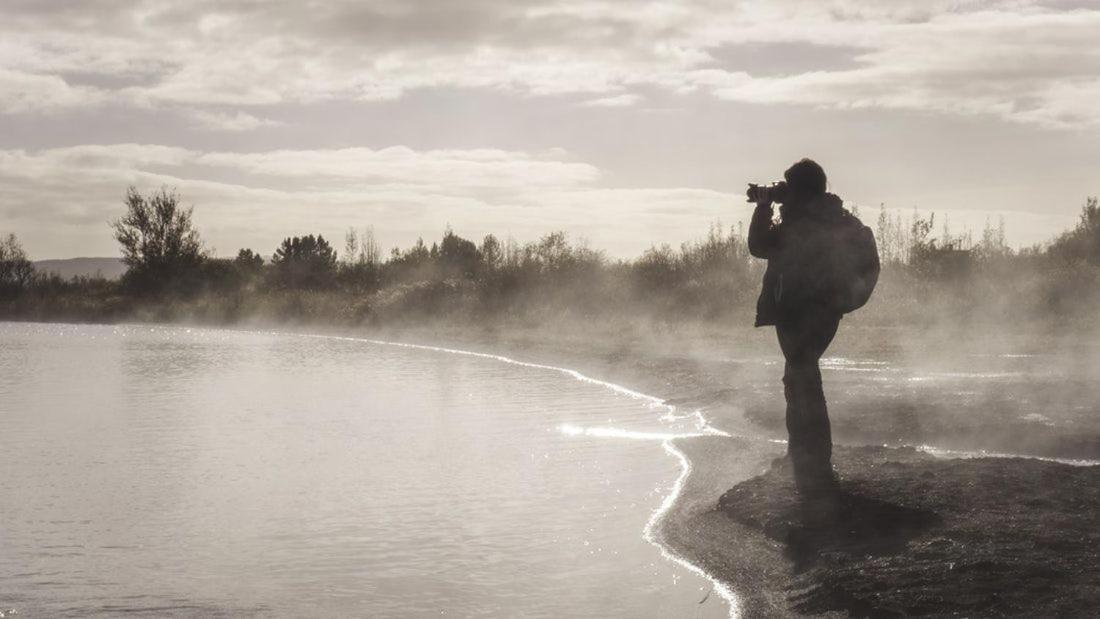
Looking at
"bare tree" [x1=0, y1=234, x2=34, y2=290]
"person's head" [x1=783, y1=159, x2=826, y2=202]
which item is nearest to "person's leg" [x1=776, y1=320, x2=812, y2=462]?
"person's head" [x1=783, y1=159, x2=826, y2=202]

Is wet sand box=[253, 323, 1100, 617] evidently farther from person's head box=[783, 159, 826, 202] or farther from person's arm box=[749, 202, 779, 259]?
person's head box=[783, 159, 826, 202]

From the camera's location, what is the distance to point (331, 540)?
27.4 feet

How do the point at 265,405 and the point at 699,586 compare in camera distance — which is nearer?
the point at 699,586

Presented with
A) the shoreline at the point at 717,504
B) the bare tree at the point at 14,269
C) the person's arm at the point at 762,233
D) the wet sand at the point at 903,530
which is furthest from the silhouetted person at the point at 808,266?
the bare tree at the point at 14,269

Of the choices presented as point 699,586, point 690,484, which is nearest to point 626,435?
point 690,484

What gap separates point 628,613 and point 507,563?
1.33 metres

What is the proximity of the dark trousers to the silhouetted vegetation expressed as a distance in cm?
1855

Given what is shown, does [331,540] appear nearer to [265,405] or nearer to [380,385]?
[265,405]

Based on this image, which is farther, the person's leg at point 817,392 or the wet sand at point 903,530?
the person's leg at point 817,392

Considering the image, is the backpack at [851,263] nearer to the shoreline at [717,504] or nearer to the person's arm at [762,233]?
the person's arm at [762,233]

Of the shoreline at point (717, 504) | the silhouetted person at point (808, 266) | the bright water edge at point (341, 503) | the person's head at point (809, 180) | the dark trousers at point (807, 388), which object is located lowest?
the bright water edge at point (341, 503)

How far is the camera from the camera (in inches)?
303

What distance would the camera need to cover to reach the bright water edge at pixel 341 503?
22.7 ft

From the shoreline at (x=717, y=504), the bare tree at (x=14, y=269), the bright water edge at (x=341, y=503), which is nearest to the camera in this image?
the shoreline at (x=717, y=504)
